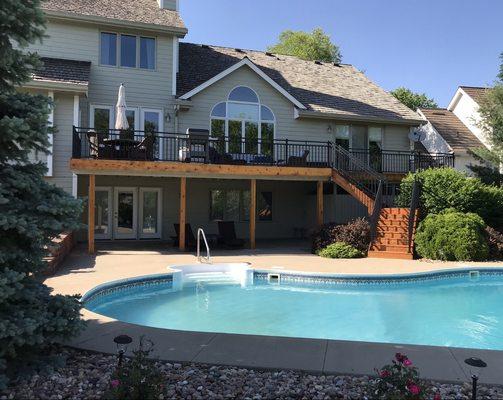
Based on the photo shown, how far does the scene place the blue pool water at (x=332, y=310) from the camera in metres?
7.12

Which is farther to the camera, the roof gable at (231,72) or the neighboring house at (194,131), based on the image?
the roof gable at (231,72)

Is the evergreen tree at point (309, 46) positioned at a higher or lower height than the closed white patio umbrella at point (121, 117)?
higher

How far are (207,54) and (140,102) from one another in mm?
4964

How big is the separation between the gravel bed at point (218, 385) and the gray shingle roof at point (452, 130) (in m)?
23.7

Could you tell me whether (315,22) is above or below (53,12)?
above

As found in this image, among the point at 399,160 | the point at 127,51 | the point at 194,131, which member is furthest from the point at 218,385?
the point at 399,160

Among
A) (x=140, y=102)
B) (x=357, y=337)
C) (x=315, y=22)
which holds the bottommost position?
(x=357, y=337)

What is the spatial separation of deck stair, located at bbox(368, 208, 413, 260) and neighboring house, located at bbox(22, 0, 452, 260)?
0.69 metres

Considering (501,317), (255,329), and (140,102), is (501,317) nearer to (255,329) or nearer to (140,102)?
(255,329)

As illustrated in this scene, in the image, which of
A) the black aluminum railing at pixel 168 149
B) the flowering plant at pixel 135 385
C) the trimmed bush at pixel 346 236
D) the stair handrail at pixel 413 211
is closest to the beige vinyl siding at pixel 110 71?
the black aluminum railing at pixel 168 149

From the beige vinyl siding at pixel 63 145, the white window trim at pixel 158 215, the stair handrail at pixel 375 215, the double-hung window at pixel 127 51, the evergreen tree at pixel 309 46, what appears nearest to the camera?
the stair handrail at pixel 375 215

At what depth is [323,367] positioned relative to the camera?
170 inches

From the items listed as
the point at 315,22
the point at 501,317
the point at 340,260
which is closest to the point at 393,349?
the point at 501,317

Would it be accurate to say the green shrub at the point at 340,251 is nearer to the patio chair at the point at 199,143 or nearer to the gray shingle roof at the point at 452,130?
the patio chair at the point at 199,143
